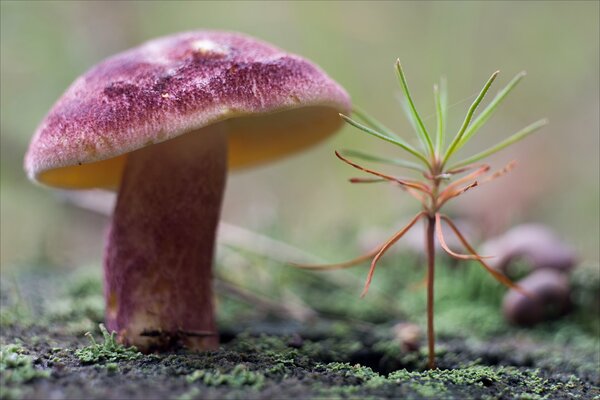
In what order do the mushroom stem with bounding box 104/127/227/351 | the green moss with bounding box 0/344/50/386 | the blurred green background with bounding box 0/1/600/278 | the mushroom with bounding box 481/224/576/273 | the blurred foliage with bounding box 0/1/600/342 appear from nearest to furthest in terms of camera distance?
the green moss with bounding box 0/344/50/386
the mushroom stem with bounding box 104/127/227/351
the mushroom with bounding box 481/224/576/273
the blurred foliage with bounding box 0/1/600/342
the blurred green background with bounding box 0/1/600/278

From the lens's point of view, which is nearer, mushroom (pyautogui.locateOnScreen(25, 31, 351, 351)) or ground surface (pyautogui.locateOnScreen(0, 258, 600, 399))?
ground surface (pyautogui.locateOnScreen(0, 258, 600, 399))

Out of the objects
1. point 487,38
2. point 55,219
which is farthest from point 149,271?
point 487,38

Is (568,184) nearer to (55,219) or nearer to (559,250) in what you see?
(559,250)

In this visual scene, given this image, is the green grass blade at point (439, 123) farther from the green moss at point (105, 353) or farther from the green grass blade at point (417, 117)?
the green moss at point (105, 353)

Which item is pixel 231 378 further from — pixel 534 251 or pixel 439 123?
pixel 534 251

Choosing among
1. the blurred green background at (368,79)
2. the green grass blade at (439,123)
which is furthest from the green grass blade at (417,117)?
the blurred green background at (368,79)

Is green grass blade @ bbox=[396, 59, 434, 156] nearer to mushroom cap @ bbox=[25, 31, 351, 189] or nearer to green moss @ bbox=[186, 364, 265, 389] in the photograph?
mushroom cap @ bbox=[25, 31, 351, 189]

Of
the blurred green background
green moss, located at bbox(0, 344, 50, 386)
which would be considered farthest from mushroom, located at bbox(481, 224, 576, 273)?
green moss, located at bbox(0, 344, 50, 386)

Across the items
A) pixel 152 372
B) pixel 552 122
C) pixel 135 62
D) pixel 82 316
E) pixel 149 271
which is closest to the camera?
pixel 152 372
